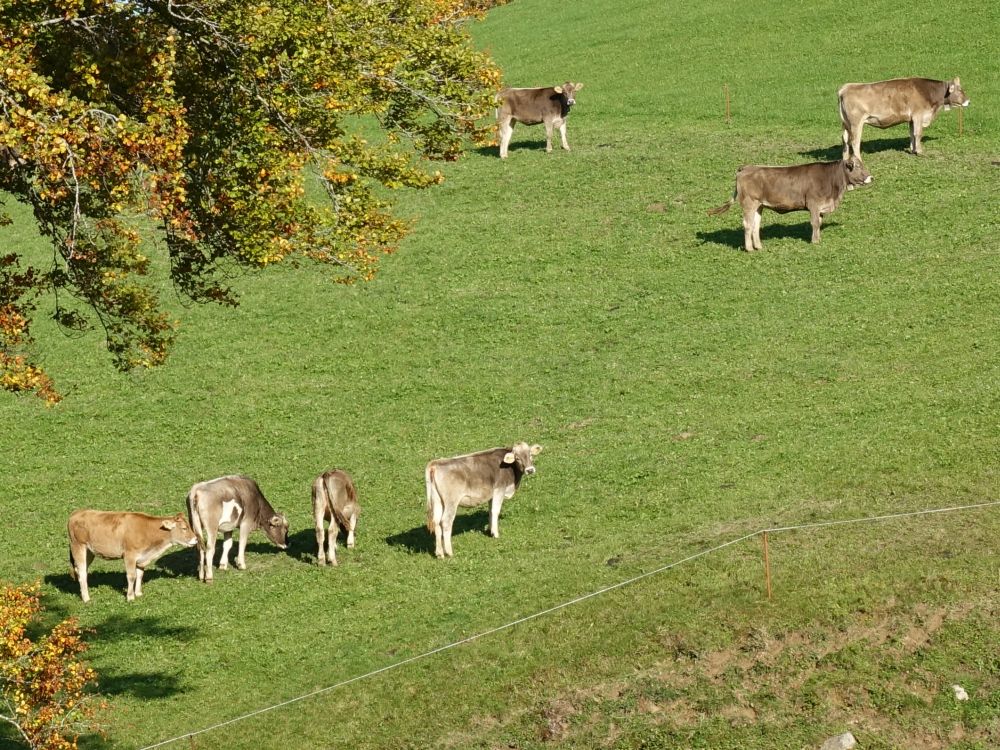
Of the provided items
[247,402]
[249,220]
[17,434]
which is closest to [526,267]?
[247,402]

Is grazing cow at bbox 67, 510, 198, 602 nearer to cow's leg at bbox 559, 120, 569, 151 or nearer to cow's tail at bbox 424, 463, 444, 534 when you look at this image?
cow's tail at bbox 424, 463, 444, 534

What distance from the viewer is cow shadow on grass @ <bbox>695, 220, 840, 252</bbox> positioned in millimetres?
38125

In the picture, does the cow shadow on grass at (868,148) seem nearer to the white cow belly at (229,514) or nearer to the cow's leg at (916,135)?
the cow's leg at (916,135)

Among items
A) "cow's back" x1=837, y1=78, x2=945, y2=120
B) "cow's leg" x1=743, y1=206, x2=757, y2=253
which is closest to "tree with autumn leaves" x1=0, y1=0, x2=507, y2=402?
"cow's leg" x1=743, y1=206, x2=757, y2=253

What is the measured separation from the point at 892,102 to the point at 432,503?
2333cm

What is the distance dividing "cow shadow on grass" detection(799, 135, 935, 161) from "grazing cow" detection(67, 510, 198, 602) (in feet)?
82.5

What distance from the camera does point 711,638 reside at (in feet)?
66.0

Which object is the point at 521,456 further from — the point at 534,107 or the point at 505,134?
the point at 534,107

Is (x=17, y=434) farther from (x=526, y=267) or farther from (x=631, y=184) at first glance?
(x=631, y=184)

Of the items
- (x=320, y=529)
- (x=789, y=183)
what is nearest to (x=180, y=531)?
(x=320, y=529)

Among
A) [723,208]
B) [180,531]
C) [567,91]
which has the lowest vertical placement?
[180,531]

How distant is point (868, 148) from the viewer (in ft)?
143

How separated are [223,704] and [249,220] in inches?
282

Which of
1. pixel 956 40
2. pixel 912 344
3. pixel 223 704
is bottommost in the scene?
pixel 223 704
